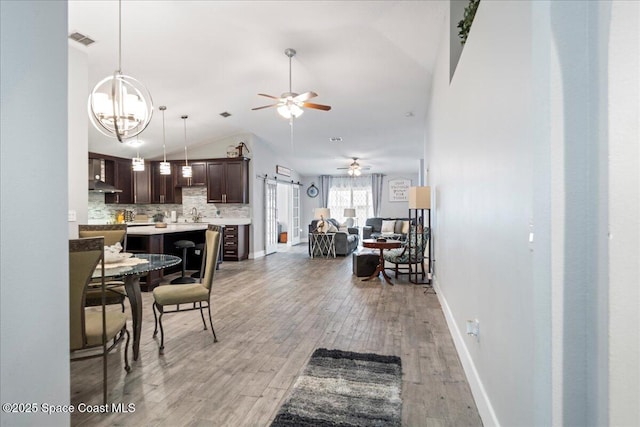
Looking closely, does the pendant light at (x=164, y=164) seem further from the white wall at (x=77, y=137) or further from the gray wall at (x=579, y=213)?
→ the gray wall at (x=579, y=213)

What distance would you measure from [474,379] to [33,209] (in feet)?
8.24

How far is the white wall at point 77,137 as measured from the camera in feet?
13.2

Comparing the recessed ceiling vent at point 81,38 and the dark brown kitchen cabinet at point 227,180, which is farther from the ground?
the recessed ceiling vent at point 81,38

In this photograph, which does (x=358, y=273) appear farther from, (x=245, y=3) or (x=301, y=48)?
(x=245, y=3)

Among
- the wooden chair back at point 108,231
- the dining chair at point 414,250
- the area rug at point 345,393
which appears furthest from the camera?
the dining chair at point 414,250

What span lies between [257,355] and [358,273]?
3.57 meters

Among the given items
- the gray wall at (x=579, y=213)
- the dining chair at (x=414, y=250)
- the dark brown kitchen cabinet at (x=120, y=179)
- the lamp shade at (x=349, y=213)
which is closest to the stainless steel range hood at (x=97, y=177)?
the dark brown kitchen cabinet at (x=120, y=179)

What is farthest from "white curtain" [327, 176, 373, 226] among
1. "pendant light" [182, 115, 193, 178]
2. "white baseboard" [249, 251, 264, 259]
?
"pendant light" [182, 115, 193, 178]

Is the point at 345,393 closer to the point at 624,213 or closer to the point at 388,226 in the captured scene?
the point at 624,213

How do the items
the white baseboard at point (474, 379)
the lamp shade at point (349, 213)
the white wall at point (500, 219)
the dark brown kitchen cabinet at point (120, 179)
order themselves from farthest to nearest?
the lamp shade at point (349, 213)
the dark brown kitchen cabinet at point (120, 179)
the white baseboard at point (474, 379)
the white wall at point (500, 219)

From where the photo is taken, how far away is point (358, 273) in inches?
246

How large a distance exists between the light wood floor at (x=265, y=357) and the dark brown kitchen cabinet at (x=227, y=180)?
355 centimetres

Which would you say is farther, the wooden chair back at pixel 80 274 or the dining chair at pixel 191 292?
the dining chair at pixel 191 292

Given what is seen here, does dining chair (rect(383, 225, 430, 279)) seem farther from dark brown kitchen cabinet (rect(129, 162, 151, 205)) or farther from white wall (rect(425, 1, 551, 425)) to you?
dark brown kitchen cabinet (rect(129, 162, 151, 205))
